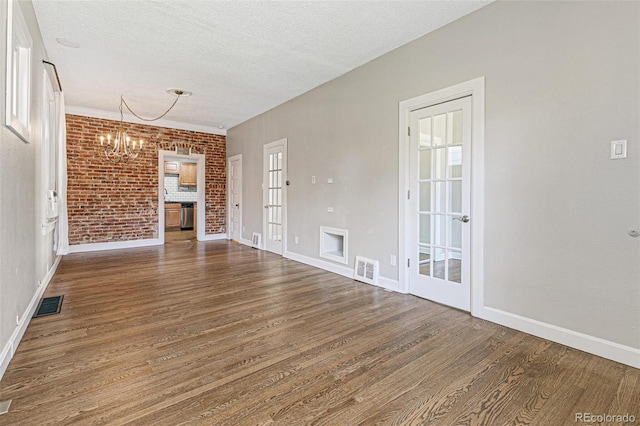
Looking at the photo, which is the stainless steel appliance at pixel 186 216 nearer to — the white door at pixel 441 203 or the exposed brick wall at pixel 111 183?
the exposed brick wall at pixel 111 183

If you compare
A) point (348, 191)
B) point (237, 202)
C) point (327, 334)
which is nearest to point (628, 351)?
point (327, 334)

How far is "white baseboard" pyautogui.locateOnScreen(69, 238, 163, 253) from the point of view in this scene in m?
6.13

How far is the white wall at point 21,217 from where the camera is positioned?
6.36 feet

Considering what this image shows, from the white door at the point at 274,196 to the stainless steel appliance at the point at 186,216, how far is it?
16.3 ft

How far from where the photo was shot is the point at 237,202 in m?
7.44

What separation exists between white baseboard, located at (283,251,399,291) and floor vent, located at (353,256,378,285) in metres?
0.09

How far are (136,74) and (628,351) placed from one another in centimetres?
581

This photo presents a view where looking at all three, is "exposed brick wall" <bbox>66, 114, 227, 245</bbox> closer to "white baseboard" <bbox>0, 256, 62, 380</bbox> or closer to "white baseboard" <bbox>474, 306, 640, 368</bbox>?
"white baseboard" <bbox>0, 256, 62, 380</bbox>

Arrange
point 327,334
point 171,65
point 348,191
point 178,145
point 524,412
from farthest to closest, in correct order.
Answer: point 178,145
point 348,191
point 171,65
point 327,334
point 524,412

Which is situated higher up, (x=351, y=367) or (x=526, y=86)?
(x=526, y=86)

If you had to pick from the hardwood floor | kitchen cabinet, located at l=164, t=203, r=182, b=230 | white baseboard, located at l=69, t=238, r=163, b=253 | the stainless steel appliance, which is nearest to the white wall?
the hardwood floor

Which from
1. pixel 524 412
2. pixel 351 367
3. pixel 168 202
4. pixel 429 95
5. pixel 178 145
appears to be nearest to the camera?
pixel 524 412

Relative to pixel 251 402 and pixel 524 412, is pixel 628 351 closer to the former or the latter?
pixel 524 412

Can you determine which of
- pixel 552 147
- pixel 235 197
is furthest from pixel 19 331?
pixel 235 197
